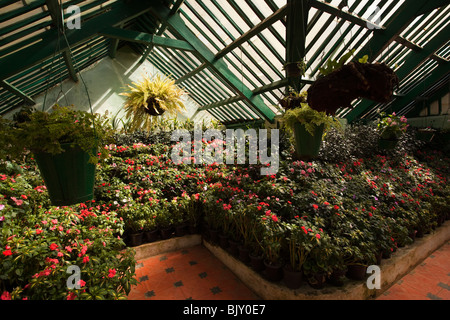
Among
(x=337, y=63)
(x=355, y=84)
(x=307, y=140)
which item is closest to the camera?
(x=355, y=84)

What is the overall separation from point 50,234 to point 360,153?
199 inches

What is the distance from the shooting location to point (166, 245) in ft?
10.6

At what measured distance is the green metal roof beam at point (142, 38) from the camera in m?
4.54

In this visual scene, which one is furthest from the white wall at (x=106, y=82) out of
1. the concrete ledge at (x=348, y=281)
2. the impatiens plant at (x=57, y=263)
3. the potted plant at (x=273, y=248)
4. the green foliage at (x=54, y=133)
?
the green foliage at (x=54, y=133)

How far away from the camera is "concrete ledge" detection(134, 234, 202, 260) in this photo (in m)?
3.05

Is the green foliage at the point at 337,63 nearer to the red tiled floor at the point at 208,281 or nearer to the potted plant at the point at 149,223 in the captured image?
the red tiled floor at the point at 208,281

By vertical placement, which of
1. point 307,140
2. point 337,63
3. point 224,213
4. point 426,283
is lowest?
point 426,283

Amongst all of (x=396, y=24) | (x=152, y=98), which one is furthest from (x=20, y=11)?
(x=396, y=24)

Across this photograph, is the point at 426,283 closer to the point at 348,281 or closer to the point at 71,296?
the point at 348,281

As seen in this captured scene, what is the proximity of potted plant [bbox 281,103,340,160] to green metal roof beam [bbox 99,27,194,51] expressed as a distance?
387 cm

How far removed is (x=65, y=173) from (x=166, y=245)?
226cm

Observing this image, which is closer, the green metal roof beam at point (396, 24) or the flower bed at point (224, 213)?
the flower bed at point (224, 213)

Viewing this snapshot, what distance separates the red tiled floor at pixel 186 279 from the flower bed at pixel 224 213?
37cm

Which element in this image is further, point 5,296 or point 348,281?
point 348,281
